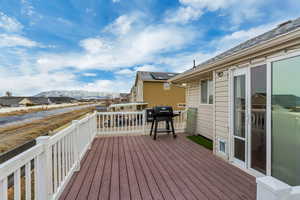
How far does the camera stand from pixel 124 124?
6152 millimetres

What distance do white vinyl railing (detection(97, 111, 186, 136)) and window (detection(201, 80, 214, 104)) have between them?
1.27 m

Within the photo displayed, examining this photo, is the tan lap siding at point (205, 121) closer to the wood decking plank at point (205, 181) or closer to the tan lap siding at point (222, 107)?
the tan lap siding at point (222, 107)

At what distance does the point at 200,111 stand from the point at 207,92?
870 millimetres

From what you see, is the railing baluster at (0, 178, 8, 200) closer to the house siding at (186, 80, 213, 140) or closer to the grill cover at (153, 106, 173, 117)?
the grill cover at (153, 106, 173, 117)

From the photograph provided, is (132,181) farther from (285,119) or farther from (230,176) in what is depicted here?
(285,119)

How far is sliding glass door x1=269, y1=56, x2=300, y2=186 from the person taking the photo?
206 cm

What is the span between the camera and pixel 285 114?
7.21ft

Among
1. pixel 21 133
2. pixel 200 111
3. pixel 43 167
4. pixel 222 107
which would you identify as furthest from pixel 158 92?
pixel 21 133

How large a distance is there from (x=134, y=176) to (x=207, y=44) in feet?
29.3

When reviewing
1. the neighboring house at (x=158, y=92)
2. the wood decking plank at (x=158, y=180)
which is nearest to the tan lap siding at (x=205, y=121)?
the wood decking plank at (x=158, y=180)

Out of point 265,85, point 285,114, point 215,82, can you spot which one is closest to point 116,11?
point 215,82

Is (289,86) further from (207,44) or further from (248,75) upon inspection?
(207,44)

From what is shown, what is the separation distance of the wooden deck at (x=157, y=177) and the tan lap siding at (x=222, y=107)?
0.64 m

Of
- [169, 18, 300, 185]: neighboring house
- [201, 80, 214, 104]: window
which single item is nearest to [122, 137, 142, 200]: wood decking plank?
[169, 18, 300, 185]: neighboring house
